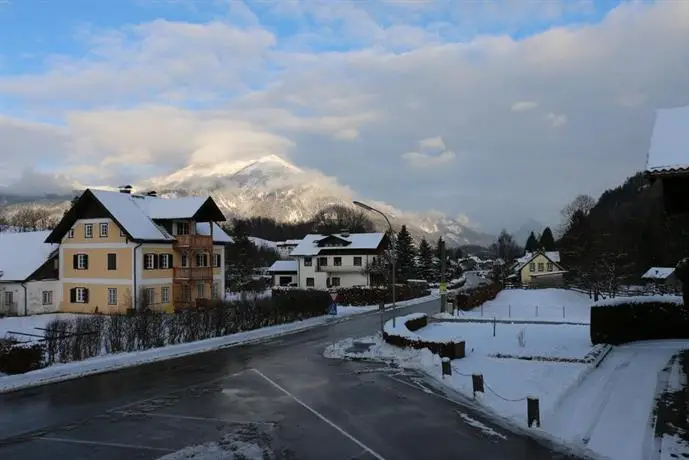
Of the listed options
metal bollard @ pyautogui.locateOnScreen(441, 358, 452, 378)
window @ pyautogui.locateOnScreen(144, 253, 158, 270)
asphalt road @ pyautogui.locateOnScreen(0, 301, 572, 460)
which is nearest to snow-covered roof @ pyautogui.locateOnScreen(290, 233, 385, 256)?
window @ pyautogui.locateOnScreen(144, 253, 158, 270)

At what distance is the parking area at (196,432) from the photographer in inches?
448

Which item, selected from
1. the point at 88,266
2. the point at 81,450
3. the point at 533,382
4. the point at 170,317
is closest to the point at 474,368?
the point at 533,382

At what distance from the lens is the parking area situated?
448 inches

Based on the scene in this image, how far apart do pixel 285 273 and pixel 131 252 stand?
39.2 metres

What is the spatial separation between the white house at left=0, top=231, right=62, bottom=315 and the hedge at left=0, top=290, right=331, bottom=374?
21711 mm

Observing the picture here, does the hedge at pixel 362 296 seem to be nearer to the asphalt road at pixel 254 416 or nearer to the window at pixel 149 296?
the window at pixel 149 296

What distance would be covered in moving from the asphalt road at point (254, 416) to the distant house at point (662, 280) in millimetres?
47362

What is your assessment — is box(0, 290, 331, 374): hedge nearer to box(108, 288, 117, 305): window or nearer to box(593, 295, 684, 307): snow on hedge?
box(108, 288, 117, 305): window

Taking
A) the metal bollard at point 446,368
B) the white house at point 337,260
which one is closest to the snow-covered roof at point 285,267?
the white house at point 337,260

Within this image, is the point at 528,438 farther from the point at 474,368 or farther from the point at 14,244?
the point at 14,244

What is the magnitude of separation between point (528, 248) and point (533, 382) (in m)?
176

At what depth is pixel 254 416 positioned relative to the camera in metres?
14.2

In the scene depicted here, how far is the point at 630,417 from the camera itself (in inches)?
519

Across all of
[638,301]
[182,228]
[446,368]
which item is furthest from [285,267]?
[446,368]
